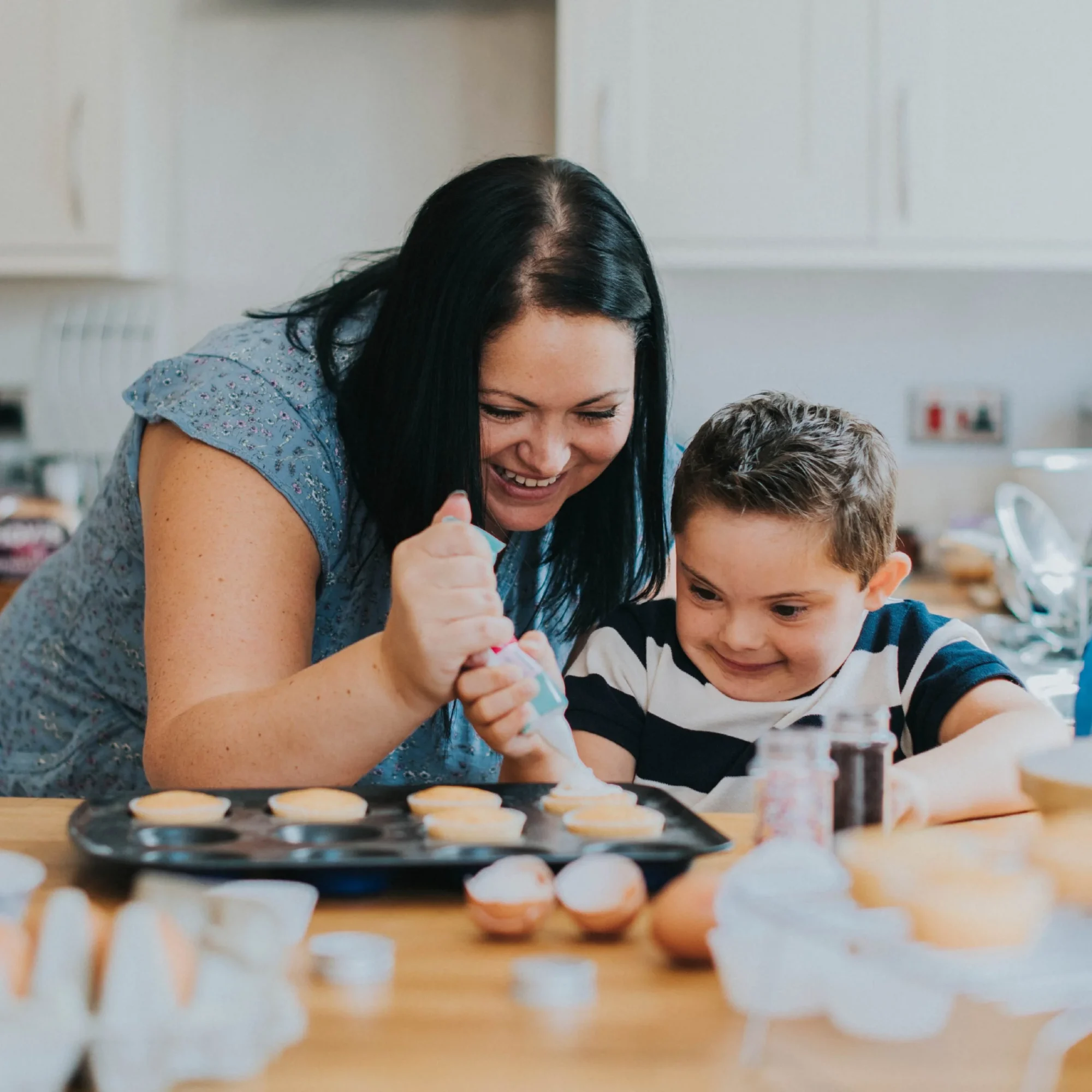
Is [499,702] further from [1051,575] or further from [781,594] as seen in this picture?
[1051,575]

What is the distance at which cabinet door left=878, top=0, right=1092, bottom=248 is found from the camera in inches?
103

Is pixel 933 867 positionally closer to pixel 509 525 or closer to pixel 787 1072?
pixel 787 1072

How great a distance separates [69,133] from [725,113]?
1278 mm

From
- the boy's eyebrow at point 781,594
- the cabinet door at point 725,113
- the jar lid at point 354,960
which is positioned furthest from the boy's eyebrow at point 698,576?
the cabinet door at point 725,113

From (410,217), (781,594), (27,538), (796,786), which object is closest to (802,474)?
(781,594)

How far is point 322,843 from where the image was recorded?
74cm

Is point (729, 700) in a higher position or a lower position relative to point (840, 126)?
lower

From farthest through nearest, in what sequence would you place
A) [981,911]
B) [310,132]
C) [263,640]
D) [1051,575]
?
[310,132]
[1051,575]
[263,640]
[981,911]

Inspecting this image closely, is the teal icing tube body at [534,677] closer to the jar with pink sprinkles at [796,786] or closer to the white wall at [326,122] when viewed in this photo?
the jar with pink sprinkles at [796,786]

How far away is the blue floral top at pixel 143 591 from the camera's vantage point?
1170 mm

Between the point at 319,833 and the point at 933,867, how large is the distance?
35cm

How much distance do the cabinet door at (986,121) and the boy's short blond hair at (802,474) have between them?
1544 millimetres

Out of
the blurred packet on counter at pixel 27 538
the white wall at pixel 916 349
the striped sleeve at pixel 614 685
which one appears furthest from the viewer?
the white wall at pixel 916 349

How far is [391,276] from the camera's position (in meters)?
1.24
